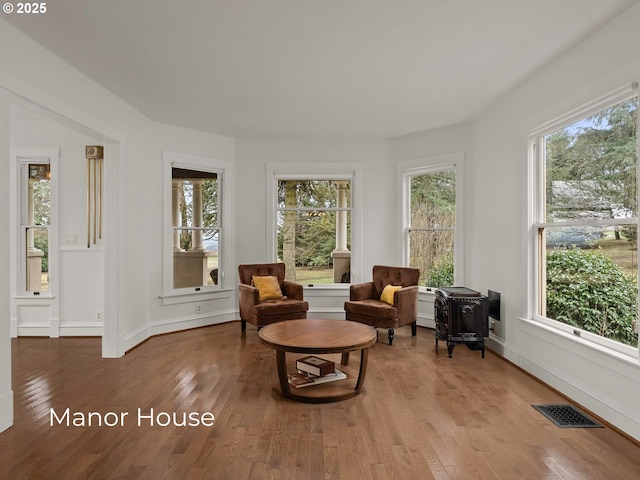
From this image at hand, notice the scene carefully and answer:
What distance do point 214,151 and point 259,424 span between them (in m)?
4.18

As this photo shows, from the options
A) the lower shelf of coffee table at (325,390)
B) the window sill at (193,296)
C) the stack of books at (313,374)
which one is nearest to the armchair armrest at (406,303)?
the lower shelf of coffee table at (325,390)

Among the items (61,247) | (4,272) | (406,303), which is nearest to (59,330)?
(61,247)

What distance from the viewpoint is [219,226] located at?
5965 mm

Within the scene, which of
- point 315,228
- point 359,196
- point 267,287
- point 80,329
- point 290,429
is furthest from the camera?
point 315,228

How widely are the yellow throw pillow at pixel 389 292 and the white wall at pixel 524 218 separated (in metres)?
0.95

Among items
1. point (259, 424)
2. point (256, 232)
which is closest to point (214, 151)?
point (256, 232)

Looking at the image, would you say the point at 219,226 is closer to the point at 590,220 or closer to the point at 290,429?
the point at 290,429

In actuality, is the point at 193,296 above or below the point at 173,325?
above

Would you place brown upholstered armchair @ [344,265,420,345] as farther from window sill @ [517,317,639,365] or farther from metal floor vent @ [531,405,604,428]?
metal floor vent @ [531,405,604,428]

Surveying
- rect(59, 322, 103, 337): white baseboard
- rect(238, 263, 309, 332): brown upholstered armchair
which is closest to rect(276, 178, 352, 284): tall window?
rect(238, 263, 309, 332): brown upholstered armchair

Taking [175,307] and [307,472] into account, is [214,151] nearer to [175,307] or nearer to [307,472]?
[175,307]

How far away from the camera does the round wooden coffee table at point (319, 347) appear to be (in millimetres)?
3162

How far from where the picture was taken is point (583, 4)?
256 cm

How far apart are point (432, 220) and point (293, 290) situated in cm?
215
